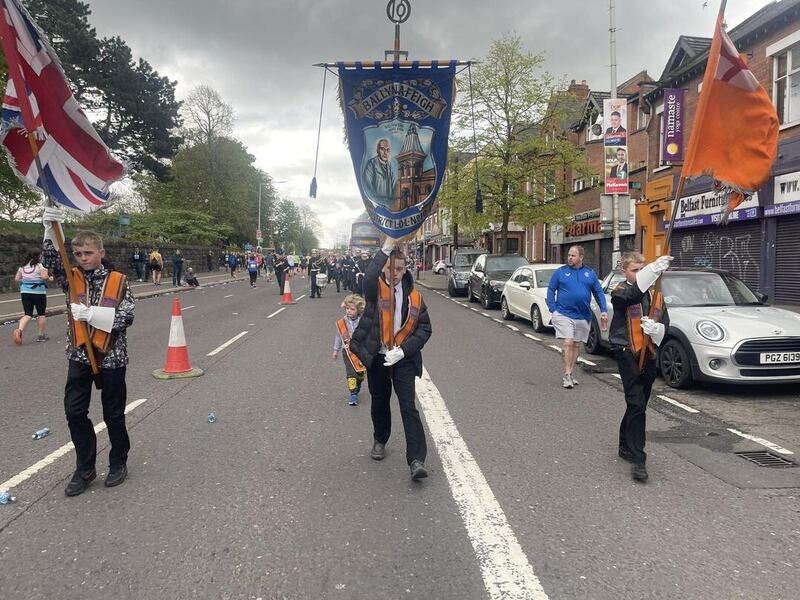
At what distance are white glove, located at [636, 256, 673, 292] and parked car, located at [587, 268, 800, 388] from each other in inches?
118

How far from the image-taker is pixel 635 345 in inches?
170

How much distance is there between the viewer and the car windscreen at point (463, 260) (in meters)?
24.0

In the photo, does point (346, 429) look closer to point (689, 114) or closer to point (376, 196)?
point (376, 196)

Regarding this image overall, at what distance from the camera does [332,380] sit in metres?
7.37

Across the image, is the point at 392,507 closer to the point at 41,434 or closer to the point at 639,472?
the point at 639,472

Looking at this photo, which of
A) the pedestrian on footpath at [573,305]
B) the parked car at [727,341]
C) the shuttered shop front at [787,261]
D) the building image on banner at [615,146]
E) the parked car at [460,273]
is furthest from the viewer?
the parked car at [460,273]

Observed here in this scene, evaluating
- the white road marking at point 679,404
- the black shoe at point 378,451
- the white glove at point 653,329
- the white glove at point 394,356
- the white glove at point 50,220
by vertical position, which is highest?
the white glove at point 50,220

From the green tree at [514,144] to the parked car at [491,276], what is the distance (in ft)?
19.2

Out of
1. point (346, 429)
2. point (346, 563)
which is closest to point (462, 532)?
point (346, 563)

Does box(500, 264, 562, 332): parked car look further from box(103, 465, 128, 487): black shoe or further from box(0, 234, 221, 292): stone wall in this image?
box(103, 465, 128, 487): black shoe

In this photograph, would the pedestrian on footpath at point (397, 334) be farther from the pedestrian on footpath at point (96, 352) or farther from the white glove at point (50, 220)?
the white glove at point (50, 220)

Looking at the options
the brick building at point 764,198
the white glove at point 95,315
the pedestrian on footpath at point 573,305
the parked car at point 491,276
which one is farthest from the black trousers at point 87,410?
the brick building at point 764,198

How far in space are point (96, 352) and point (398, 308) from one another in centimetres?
204

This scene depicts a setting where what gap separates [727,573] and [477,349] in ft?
23.7
